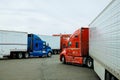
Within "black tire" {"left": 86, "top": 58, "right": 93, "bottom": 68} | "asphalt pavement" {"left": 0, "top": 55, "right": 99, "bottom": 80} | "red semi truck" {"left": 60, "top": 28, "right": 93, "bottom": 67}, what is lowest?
"asphalt pavement" {"left": 0, "top": 55, "right": 99, "bottom": 80}

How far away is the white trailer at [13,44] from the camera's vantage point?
93.1 feet

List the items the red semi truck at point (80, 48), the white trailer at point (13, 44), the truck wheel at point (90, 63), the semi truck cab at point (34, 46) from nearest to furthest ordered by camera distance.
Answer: the truck wheel at point (90, 63) < the red semi truck at point (80, 48) < the white trailer at point (13, 44) < the semi truck cab at point (34, 46)

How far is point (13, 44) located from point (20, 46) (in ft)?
4.27

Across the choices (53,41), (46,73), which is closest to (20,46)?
(53,41)

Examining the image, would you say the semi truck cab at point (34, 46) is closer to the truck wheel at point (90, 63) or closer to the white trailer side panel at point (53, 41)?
the white trailer side panel at point (53, 41)

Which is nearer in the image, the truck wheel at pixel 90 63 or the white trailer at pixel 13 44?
the truck wheel at pixel 90 63

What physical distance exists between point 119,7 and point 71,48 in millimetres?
16669

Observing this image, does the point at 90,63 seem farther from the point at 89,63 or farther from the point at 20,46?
the point at 20,46

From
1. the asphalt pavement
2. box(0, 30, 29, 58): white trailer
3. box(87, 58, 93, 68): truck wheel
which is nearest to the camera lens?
the asphalt pavement

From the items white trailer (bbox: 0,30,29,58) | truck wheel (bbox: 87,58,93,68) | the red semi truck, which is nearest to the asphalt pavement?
truck wheel (bbox: 87,58,93,68)

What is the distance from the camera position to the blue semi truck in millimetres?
28625

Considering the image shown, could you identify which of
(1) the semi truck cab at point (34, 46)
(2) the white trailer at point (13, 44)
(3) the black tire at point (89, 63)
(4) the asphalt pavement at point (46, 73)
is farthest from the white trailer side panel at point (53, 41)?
(4) the asphalt pavement at point (46, 73)

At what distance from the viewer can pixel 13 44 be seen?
97.8 ft

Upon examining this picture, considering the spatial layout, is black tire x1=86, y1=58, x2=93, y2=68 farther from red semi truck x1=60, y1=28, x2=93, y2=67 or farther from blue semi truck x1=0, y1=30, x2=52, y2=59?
blue semi truck x1=0, y1=30, x2=52, y2=59
